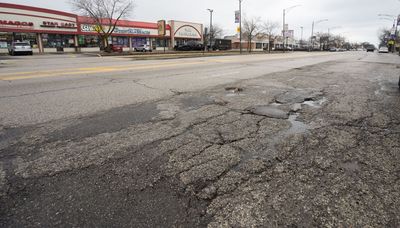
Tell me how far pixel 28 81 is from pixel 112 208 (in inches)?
342

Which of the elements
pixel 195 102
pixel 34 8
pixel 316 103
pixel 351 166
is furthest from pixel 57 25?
pixel 351 166

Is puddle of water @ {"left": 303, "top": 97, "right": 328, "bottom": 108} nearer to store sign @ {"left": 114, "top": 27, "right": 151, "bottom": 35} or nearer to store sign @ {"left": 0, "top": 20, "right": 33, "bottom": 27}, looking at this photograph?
store sign @ {"left": 0, "top": 20, "right": 33, "bottom": 27}

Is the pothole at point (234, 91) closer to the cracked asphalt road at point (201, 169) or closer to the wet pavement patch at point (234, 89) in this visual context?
the wet pavement patch at point (234, 89)

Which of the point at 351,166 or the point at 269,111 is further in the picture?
the point at 269,111

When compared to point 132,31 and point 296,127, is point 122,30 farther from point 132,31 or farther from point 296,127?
point 296,127

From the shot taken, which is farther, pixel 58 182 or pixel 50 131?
pixel 50 131

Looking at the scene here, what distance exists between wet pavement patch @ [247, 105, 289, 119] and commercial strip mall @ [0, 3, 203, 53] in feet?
108

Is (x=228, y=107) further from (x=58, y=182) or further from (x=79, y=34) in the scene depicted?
(x=79, y=34)

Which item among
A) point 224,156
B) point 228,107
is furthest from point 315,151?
point 228,107

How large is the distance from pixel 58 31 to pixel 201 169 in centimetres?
4824

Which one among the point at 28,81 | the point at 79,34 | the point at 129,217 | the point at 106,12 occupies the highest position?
the point at 106,12

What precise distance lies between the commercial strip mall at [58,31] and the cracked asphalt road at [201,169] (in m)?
33.8

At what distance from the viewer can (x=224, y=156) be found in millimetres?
3035

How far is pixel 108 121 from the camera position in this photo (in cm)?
443
